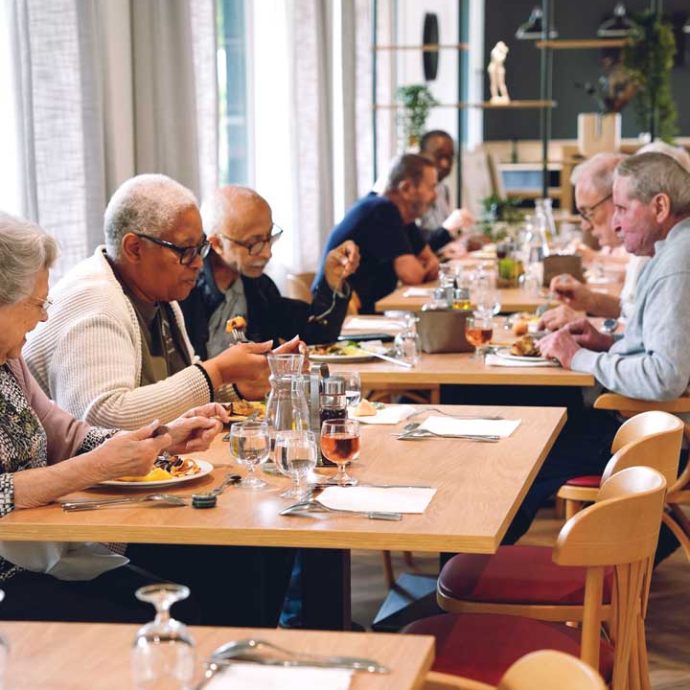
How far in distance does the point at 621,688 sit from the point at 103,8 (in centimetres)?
337

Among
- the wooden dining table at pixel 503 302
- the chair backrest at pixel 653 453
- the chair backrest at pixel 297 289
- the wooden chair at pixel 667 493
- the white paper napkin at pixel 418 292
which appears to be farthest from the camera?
the chair backrest at pixel 297 289

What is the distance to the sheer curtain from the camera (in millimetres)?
4109

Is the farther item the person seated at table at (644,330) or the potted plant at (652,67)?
the potted plant at (652,67)

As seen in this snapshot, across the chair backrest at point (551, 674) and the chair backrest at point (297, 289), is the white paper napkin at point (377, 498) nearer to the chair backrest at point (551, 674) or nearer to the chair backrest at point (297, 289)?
the chair backrest at point (551, 674)

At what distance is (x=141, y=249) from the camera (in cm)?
320

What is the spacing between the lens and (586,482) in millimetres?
3660

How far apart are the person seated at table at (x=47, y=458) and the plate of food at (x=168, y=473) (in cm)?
6

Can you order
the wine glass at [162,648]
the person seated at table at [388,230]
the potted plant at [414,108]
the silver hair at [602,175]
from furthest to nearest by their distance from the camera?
the potted plant at [414,108] → the person seated at table at [388,230] → the silver hair at [602,175] → the wine glass at [162,648]

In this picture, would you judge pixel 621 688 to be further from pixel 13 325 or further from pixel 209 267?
pixel 209 267

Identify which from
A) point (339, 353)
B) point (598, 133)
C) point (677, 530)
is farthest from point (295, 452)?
point (598, 133)

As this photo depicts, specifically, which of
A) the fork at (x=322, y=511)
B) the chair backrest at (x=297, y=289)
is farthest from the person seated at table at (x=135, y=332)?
the chair backrest at (x=297, y=289)

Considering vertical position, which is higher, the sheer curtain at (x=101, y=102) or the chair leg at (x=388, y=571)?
the sheer curtain at (x=101, y=102)

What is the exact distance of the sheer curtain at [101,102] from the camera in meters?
4.11

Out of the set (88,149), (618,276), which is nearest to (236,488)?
(88,149)
